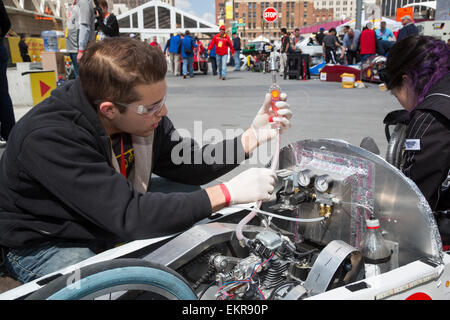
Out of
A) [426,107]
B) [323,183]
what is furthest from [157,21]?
[323,183]

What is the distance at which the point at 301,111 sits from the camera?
7.27 meters

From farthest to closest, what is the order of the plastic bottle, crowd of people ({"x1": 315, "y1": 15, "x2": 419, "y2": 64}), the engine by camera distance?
crowd of people ({"x1": 315, "y1": 15, "x2": 419, "y2": 64}) < the plastic bottle < the engine

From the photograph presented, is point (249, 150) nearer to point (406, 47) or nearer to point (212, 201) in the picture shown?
point (212, 201)

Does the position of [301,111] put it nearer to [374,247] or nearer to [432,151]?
[432,151]

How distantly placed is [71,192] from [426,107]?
1.67m

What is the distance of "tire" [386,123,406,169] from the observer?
2109 millimetres

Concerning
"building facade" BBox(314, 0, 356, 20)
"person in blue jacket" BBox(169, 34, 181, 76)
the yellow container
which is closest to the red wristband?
the yellow container

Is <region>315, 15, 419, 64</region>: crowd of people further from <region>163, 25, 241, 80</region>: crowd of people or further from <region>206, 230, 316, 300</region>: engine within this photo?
<region>206, 230, 316, 300</region>: engine

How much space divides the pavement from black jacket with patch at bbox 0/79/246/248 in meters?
2.49

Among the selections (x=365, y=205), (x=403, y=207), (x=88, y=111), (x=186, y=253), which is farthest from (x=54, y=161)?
(x=403, y=207)

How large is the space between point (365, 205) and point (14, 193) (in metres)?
1.43

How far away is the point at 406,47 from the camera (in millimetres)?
2129

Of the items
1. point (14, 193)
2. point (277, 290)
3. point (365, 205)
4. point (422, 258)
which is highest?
point (14, 193)
